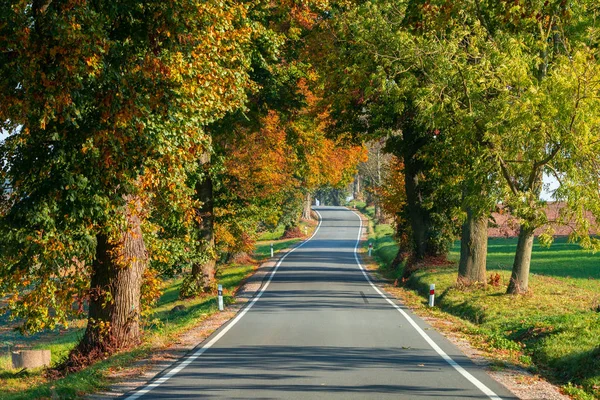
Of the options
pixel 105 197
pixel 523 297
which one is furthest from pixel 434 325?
pixel 105 197

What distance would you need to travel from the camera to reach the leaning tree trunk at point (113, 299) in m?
16.2

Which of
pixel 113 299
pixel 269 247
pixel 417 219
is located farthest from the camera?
pixel 269 247

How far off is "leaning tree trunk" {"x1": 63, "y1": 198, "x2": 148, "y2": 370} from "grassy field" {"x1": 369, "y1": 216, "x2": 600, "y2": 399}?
7256 mm

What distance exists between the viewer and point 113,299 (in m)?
16.5

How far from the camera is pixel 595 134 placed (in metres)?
15.1

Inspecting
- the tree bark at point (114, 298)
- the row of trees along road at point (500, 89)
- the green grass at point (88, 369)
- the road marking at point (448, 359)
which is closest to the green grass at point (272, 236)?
the green grass at point (88, 369)

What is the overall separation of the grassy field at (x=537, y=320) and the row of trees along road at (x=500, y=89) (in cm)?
150

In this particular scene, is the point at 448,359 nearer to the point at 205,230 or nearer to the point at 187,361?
the point at 187,361

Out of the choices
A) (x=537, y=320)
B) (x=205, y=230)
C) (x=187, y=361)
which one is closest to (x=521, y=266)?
(x=537, y=320)

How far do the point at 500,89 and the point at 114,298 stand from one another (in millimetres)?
9337

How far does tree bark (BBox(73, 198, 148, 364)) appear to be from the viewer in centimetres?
1625

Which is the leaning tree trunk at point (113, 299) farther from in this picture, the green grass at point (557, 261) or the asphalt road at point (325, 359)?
the green grass at point (557, 261)

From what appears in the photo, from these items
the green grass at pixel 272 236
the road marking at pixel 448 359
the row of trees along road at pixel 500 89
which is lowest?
the road marking at pixel 448 359

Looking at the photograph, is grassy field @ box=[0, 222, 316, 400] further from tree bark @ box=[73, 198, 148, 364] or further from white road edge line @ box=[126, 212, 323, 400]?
white road edge line @ box=[126, 212, 323, 400]
